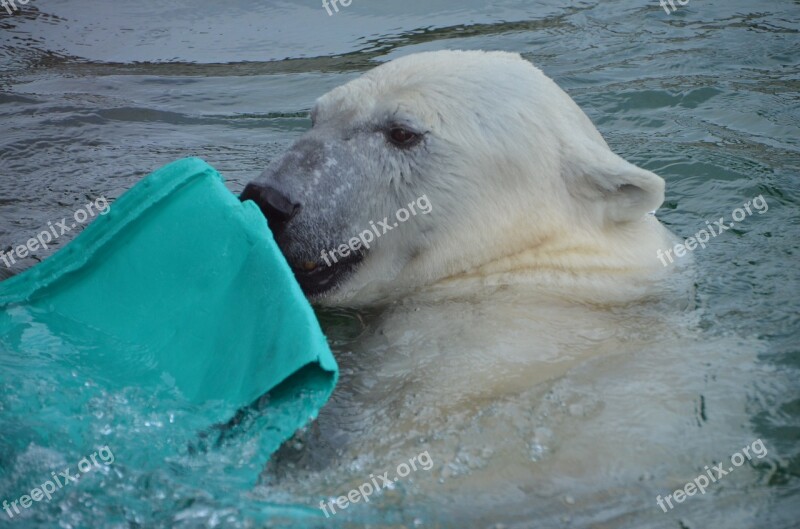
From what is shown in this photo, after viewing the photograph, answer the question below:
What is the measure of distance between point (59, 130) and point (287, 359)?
410cm

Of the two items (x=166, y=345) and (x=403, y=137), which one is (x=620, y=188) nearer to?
(x=403, y=137)

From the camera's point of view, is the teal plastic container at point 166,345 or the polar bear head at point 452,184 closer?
the teal plastic container at point 166,345

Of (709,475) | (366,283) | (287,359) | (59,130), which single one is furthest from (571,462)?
(59,130)

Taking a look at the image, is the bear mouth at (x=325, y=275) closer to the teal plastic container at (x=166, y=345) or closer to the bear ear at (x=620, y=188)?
the teal plastic container at (x=166, y=345)

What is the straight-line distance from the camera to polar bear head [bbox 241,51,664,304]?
142 inches

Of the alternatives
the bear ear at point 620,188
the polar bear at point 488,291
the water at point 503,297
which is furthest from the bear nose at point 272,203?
the bear ear at point 620,188

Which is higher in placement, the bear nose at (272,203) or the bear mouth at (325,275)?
the bear nose at (272,203)

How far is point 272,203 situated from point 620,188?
127 centimetres

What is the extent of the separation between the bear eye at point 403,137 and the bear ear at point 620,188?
2.03 ft

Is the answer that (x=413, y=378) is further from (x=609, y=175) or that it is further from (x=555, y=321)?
(x=609, y=175)

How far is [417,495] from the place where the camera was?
8.64 ft

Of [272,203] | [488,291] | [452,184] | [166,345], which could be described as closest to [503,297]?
[488,291]

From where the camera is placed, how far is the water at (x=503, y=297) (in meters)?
2.65

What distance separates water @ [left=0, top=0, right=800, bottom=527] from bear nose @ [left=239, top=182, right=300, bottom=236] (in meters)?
0.44
